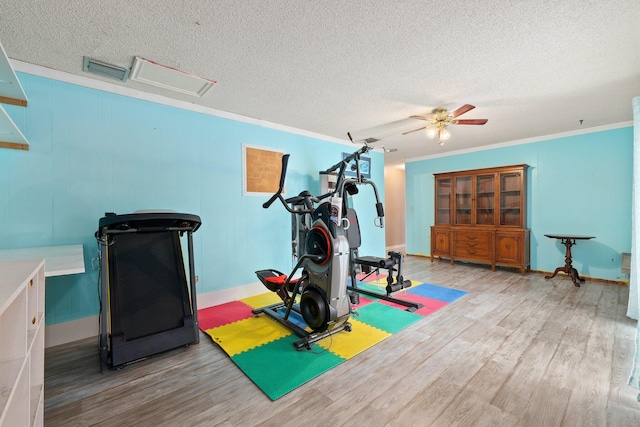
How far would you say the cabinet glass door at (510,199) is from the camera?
5191 mm

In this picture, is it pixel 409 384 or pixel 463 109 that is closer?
pixel 409 384

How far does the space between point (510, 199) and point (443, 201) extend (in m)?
1.30

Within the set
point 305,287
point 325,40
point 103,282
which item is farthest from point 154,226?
point 325,40

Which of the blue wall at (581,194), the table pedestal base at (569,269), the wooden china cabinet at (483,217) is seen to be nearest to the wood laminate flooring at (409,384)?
the table pedestal base at (569,269)

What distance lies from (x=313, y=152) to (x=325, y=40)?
2558mm

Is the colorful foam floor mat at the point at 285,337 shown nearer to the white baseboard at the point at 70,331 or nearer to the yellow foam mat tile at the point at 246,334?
the yellow foam mat tile at the point at 246,334

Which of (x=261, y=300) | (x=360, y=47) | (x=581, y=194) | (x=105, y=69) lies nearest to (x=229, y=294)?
(x=261, y=300)

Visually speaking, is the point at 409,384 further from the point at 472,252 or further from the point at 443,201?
the point at 443,201

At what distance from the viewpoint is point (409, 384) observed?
1939 millimetres

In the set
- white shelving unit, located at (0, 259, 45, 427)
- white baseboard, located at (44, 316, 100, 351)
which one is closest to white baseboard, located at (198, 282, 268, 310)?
white baseboard, located at (44, 316, 100, 351)

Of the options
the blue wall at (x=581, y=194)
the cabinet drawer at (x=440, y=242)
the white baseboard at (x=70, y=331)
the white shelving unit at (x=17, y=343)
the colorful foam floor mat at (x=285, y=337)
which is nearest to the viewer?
the white shelving unit at (x=17, y=343)

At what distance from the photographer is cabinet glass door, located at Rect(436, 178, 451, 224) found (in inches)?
242

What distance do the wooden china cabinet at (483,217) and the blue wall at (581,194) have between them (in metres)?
0.27

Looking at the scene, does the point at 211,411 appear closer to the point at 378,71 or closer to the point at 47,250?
the point at 47,250
